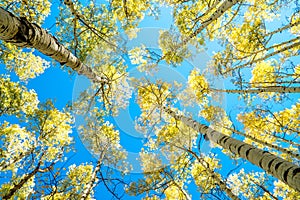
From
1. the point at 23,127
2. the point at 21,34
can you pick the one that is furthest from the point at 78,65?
the point at 23,127

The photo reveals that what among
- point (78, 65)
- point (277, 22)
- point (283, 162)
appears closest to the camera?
point (283, 162)

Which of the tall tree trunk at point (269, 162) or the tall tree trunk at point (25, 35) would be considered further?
the tall tree trunk at point (25, 35)

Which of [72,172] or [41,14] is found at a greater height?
[41,14]

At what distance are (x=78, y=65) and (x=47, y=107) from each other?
7.18 m

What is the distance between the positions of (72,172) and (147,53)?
6.41 metres

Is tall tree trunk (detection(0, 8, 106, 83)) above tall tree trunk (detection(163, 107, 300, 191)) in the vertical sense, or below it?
above

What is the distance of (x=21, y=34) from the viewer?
2127 mm

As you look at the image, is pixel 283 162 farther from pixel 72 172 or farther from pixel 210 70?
pixel 72 172

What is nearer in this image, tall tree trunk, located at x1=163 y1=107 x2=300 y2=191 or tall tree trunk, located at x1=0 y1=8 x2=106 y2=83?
tall tree trunk, located at x1=163 y1=107 x2=300 y2=191

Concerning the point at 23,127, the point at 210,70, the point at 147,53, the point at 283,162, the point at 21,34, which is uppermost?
the point at 147,53

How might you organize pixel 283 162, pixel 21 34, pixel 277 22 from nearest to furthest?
pixel 283 162, pixel 21 34, pixel 277 22

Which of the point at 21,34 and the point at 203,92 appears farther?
the point at 203,92

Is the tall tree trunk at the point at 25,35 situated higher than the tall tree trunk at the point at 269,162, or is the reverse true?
the tall tree trunk at the point at 25,35

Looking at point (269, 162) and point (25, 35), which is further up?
point (25, 35)
